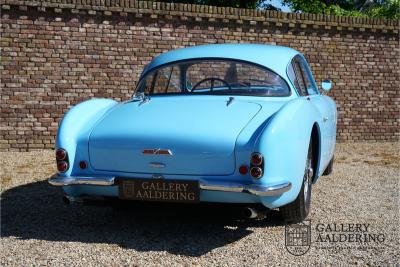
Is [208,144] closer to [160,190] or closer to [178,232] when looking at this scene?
[160,190]

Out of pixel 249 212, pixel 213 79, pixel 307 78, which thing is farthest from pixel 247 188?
pixel 307 78

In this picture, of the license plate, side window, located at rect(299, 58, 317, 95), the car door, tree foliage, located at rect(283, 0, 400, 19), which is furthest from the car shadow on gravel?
tree foliage, located at rect(283, 0, 400, 19)

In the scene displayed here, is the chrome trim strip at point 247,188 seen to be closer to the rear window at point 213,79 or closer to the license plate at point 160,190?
the license plate at point 160,190

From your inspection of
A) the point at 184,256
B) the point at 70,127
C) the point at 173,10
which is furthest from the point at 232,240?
the point at 173,10

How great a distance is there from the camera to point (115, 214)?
447cm

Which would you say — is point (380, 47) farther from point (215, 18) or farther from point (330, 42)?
point (215, 18)

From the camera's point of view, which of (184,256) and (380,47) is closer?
(184,256)

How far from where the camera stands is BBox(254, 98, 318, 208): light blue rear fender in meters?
3.27

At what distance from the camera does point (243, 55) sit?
4.43 meters

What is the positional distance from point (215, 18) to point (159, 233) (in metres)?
5.83

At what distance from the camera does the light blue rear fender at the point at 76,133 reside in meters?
3.66

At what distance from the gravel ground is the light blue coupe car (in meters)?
0.33

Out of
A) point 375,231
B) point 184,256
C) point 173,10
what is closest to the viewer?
point 184,256

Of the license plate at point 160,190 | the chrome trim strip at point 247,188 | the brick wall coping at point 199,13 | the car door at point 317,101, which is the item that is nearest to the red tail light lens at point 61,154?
the license plate at point 160,190
